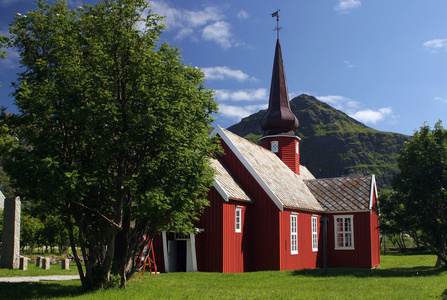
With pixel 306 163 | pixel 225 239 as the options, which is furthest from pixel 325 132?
pixel 225 239

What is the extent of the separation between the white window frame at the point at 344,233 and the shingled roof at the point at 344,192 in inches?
24.1

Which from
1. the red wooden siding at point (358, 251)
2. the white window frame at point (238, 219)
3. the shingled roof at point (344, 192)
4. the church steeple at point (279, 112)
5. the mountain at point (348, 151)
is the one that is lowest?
the red wooden siding at point (358, 251)

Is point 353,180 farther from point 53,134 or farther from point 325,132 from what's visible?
point 325,132

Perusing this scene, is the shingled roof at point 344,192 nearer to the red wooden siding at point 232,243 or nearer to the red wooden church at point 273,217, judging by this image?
the red wooden church at point 273,217

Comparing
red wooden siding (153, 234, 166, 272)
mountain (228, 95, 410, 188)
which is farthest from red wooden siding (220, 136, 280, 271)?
mountain (228, 95, 410, 188)

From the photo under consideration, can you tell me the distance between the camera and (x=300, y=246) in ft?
74.1

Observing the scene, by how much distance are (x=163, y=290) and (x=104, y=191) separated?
3475 millimetres

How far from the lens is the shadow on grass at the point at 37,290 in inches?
434

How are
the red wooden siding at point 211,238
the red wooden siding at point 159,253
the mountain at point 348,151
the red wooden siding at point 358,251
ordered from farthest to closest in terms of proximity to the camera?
the mountain at point 348,151 → the red wooden siding at point 358,251 → the red wooden siding at point 159,253 → the red wooden siding at point 211,238

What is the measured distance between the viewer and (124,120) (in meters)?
11.5

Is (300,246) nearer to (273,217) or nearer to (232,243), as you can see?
(273,217)

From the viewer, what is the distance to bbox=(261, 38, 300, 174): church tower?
1162 inches

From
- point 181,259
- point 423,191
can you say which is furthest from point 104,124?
point 423,191

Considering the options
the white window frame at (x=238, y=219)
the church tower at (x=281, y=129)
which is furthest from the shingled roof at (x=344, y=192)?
the white window frame at (x=238, y=219)
